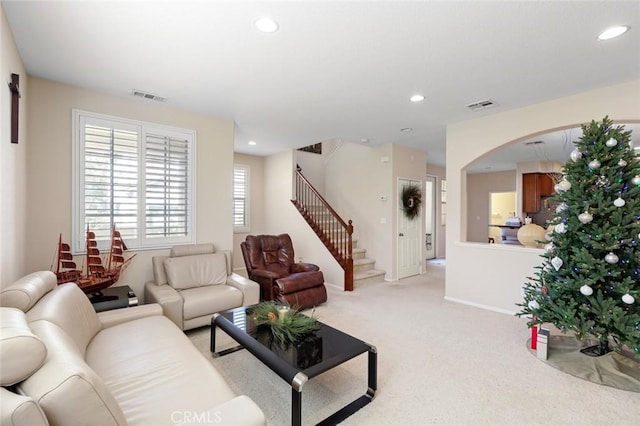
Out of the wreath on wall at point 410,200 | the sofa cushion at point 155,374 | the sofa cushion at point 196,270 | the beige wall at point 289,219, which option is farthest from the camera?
the wreath on wall at point 410,200

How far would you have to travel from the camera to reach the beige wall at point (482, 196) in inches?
363

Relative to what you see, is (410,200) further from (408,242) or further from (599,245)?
(599,245)

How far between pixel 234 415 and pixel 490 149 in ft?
14.3

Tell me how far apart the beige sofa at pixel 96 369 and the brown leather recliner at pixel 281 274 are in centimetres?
161

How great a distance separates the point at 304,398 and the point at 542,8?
3171 mm

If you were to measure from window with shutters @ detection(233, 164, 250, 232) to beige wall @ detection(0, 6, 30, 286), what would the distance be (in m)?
3.91

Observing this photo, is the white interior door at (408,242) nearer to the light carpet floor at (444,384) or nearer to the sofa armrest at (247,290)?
the light carpet floor at (444,384)

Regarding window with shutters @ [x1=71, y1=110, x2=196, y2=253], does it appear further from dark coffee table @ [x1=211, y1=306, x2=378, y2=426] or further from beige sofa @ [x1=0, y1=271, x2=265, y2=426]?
dark coffee table @ [x1=211, y1=306, x2=378, y2=426]

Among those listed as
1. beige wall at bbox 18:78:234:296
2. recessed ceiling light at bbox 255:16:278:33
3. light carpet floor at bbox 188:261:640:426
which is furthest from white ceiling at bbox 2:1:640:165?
light carpet floor at bbox 188:261:640:426

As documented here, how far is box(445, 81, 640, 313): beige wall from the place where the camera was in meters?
3.24

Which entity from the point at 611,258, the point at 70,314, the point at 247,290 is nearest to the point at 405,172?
the point at 611,258

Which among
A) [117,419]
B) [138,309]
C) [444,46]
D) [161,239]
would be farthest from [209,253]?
[444,46]

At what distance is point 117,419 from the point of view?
43.0 inches

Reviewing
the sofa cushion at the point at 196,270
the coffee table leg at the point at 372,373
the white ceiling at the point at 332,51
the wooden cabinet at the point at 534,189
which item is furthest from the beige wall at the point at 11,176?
the wooden cabinet at the point at 534,189
